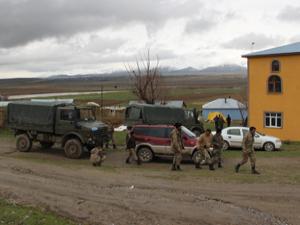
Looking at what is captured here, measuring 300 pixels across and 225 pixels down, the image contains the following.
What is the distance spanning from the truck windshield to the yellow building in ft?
55.4

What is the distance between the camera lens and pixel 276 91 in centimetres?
3600

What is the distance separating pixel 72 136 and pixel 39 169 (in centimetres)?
527

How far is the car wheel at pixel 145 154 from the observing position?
70.4 ft

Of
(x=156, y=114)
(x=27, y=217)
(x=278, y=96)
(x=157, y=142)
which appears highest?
(x=278, y=96)

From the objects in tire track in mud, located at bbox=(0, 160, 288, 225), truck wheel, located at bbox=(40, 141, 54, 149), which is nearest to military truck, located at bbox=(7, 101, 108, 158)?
truck wheel, located at bbox=(40, 141, 54, 149)

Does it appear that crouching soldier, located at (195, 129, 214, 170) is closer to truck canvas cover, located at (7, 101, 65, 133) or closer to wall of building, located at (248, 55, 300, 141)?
truck canvas cover, located at (7, 101, 65, 133)

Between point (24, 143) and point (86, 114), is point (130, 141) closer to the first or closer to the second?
point (86, 114)

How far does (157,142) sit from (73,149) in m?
3.95

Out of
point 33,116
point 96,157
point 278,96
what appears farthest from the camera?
point 278,96

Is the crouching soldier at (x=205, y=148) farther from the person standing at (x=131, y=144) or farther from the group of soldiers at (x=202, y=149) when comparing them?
the person standing at (x=131, y=144)

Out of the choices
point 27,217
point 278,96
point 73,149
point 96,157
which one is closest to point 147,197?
point 27,217

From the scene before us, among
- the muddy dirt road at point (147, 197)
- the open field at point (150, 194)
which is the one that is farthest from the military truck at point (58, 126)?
the muddy dirt road at point (147, 197)

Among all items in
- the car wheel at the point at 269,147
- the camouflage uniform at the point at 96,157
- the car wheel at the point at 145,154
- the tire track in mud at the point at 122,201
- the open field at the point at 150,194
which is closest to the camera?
the tire track in mud at the point at 122,201

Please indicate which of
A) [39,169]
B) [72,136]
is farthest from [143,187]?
[72,136]
